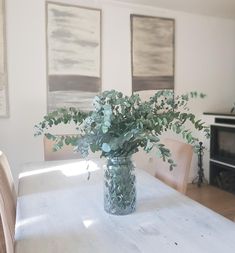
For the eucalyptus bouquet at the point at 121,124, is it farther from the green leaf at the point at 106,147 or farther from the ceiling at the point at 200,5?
the ceiling at the point at 200,5

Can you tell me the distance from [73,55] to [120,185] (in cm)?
229

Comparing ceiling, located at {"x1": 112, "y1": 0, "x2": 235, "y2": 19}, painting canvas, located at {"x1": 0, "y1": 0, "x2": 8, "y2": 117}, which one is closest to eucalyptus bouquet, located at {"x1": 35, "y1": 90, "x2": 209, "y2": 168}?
painting canvas, located at {"x1": 0, "y1": 0, "x2": 8, "y2": 117}

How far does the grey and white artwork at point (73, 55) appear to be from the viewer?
123 inches

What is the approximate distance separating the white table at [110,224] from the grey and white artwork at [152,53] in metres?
2.17

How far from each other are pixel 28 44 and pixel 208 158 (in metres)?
2.82

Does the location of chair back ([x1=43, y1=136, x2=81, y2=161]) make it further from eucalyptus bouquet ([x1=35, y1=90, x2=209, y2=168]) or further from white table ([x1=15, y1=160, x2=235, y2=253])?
eucalyptus bouquet ([x1=35, y1=90, x2=209, y2=168])

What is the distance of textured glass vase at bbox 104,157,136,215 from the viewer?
4.10ft

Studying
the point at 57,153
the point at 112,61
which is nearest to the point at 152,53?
the point at 112,61

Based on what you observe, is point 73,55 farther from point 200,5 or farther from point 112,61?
point 200,5

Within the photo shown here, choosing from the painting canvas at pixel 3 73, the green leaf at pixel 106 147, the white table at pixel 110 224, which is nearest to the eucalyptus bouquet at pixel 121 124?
the green leaf at pixel 106 147

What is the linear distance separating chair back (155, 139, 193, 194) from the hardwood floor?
1383 mm

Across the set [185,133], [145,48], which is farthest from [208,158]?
[185,133]

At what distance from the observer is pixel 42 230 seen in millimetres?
1113

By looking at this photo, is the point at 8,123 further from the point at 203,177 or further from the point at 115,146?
the point at 203,177
